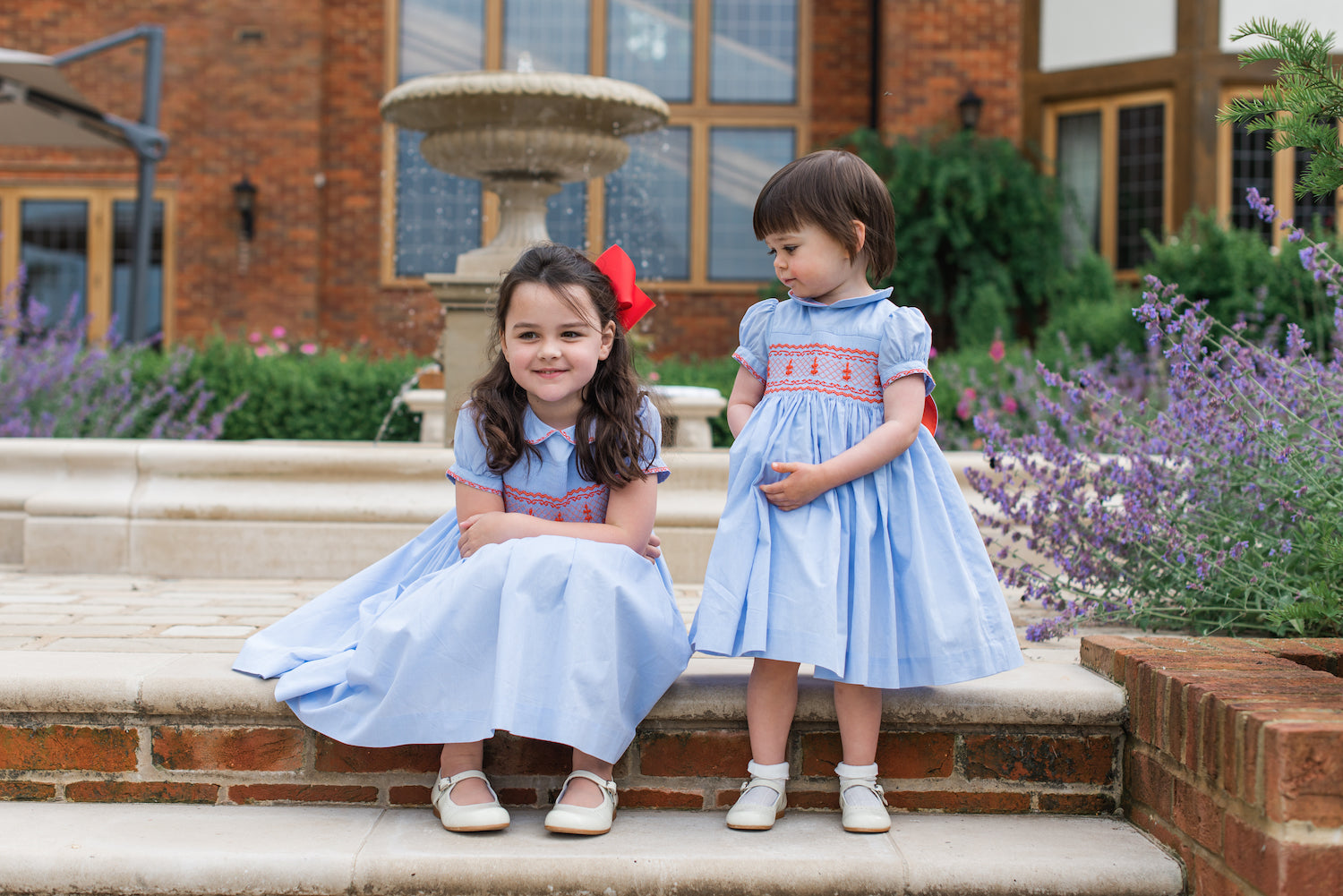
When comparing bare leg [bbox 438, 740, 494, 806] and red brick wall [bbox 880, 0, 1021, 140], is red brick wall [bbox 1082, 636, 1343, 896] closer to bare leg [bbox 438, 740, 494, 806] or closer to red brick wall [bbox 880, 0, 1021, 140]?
bare leg [bbox 438, 740, 494, 806]

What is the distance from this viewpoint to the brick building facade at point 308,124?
9.79 meters

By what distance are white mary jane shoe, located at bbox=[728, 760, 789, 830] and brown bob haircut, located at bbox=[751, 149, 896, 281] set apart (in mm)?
931

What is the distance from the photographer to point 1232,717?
5.32ft

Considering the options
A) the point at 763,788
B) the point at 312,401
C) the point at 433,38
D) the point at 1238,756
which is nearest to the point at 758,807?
the point at 763,788

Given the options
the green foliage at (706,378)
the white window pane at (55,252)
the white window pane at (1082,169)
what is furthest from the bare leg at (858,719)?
the white window pane at (55,252)

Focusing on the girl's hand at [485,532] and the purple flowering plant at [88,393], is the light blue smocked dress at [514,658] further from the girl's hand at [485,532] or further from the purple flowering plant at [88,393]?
the purple flowering plant at [88,393]

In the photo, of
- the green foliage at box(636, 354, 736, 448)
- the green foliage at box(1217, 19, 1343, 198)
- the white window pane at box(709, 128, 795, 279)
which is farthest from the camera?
the white window pane at box(709, 128, 795, 279)

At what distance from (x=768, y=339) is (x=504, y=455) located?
0.56 meters

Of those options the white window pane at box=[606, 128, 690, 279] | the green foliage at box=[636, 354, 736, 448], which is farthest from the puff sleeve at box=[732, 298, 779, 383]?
the white window pane at box=[606, 128, 690, 279]

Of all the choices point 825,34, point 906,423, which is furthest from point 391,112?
point 825,34

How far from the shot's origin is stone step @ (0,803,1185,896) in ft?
5.76

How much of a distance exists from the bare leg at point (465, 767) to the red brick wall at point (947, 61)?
346 inches

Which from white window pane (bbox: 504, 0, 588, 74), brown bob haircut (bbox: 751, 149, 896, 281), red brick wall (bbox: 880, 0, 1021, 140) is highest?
white window pane (bbox: 504, 0, 588, 74)

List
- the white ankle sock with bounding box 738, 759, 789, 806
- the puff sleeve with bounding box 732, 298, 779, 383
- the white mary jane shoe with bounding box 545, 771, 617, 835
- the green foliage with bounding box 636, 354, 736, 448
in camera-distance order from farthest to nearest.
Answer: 1. the green foliage with bounding box 636, 354, 736, 448
2. the puff sleeve with bounding box 732, 298, 779, 383
3. the white ankle sock with bounding box 738, 759, 789, 806
4. the white mary jane shoe with bounding box 545, 771, 617, 835
